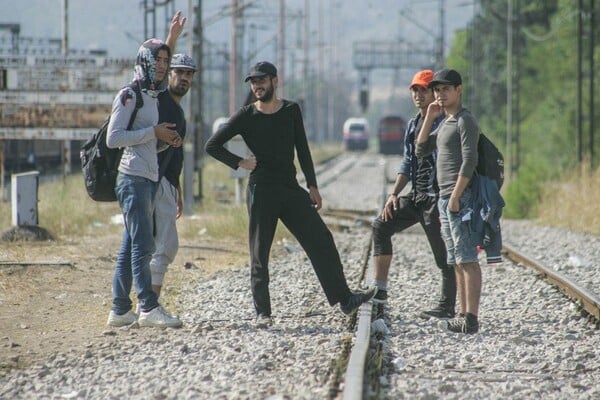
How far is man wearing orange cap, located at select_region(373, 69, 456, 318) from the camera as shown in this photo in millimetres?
9320

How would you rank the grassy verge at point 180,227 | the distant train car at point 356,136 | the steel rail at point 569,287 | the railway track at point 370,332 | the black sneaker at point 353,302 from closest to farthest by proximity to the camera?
the railway track at point 370,332, the black sneaker at point 353,302, the steel rail at point 569,287, the grassy verge at point 180,227, the distant train car at point 356,136

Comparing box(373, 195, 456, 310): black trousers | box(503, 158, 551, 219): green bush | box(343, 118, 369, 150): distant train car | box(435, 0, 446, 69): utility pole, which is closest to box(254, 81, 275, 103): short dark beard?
box(373, 195, 456, 310): black trousers

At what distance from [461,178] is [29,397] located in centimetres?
338

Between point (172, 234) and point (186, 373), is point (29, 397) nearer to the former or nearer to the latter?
point (186, 373)

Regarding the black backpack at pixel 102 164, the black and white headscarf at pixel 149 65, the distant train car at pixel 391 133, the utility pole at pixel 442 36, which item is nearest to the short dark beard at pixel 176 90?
the black and white headscarf at pixel 149 65

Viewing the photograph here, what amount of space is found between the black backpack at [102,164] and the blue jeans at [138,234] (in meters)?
0.07

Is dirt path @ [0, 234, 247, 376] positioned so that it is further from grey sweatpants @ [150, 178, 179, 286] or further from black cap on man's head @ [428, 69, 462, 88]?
black cap on man's head @ [428, 69, 462, 88]

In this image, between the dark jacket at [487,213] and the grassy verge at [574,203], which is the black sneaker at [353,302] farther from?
the grassy verge at [574,203]

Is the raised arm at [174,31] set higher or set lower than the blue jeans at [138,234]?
higher

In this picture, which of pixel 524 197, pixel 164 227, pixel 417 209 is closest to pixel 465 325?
pixel 417 209

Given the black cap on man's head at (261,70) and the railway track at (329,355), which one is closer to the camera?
the railway track at (329,355)

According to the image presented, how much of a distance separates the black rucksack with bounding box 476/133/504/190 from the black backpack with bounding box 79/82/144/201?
245 centimetres

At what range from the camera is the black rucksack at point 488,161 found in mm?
8695

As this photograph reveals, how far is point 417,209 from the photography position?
951 centimetres
